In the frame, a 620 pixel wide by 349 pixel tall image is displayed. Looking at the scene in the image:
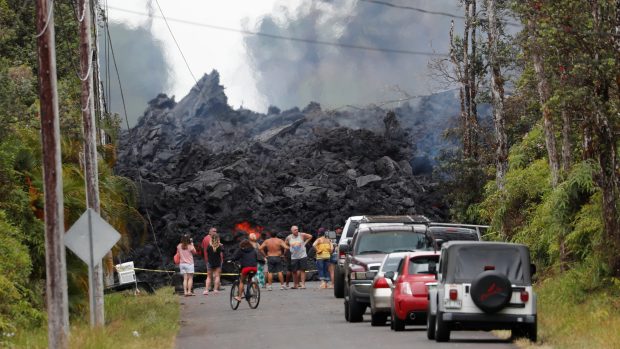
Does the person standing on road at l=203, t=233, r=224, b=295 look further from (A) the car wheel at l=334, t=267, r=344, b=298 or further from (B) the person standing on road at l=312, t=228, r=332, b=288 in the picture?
(B) the person standing on road at l=312, t=228, r=332, b=288

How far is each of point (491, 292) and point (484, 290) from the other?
109mm

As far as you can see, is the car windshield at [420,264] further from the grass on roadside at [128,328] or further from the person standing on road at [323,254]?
the person standing on road at [323,254]

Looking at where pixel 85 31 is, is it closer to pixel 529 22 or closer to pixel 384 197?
pixel 529 22

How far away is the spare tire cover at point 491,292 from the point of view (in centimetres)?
1909

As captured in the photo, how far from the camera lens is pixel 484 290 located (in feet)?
62.7

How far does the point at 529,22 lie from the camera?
27.5 metres

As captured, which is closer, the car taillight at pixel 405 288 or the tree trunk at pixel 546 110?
Result: the car taillight at pixel 405 288

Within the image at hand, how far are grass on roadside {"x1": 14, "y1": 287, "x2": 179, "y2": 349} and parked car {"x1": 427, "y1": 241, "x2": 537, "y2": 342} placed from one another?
14.8 feet

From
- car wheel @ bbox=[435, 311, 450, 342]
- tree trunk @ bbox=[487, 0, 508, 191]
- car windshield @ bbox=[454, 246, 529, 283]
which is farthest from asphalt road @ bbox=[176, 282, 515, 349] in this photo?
tree trunk @ bbox=[487, 0, 508, 191]

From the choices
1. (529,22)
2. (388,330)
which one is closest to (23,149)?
(388,330)

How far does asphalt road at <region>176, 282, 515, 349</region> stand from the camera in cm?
2025

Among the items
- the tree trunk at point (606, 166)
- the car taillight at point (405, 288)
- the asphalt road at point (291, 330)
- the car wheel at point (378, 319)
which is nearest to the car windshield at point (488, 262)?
the asphalt road at point (291, 330)

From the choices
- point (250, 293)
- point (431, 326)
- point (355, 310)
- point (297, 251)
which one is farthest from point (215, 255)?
point (431, 326)

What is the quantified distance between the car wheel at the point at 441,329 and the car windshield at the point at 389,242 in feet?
26.8
